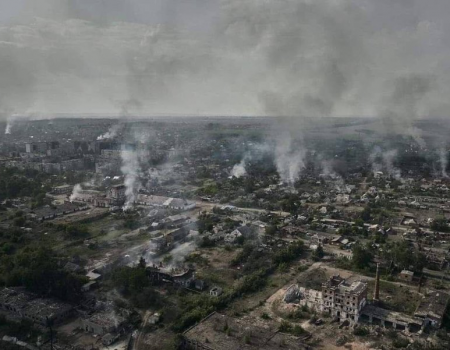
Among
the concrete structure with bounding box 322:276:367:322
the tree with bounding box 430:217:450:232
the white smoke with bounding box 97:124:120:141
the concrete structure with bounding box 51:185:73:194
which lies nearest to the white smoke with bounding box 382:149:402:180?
the tree with bounding box 430:217:450:232

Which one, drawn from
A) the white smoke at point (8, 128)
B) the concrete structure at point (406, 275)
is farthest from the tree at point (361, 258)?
the white smoke at point (8, 128)

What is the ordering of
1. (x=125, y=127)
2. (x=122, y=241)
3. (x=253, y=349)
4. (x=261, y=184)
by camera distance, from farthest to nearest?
1. (x=125, y=127)
2. (x=261, y=184)
3. (x=122, y=241)
4. (x=253, y=349)

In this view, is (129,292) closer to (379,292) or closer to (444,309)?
(379,292)

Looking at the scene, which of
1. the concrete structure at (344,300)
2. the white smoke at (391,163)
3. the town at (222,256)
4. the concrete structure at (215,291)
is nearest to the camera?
the town at (222,256)

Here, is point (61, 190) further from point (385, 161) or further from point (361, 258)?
point (385, 161)

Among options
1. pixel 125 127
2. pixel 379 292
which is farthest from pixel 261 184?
pixel 125 127

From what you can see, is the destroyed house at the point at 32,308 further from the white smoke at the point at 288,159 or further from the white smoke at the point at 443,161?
the white smoke at the point at 443,161
